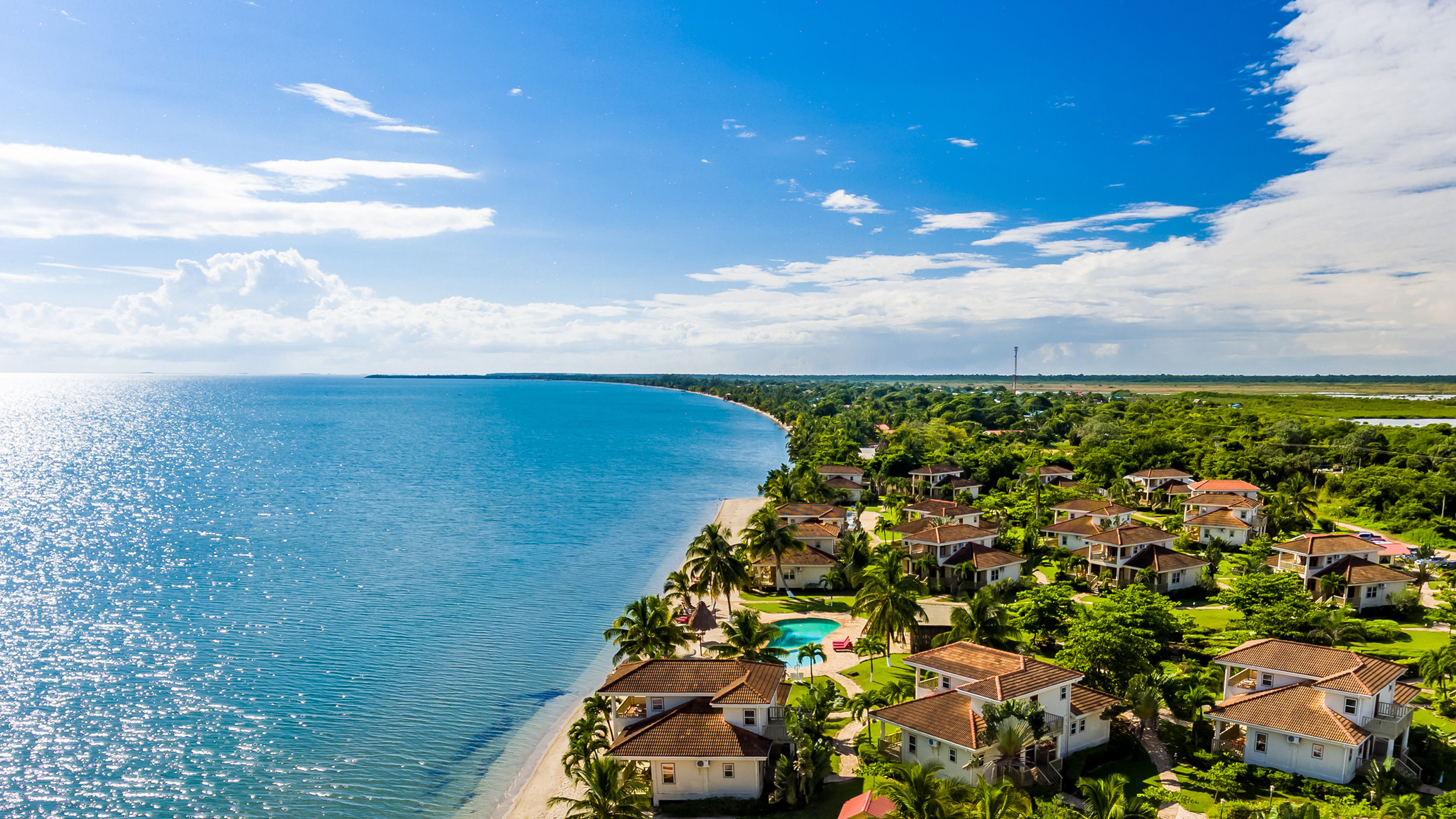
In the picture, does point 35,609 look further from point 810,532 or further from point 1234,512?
point 1234,512

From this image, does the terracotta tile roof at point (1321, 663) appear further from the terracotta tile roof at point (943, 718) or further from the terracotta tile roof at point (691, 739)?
the terracotta tile roof at point (691, 739)

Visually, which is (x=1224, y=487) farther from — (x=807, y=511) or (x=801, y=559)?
(x=801, y=559)

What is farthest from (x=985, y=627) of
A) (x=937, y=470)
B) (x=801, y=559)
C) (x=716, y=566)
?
(x=937, y=470)

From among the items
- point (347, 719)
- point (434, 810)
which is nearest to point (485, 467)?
point (347, 719)

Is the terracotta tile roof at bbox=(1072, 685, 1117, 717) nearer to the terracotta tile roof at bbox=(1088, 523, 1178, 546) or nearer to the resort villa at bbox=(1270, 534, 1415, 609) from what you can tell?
the terracotta tile roof at bbox=(1088, 523, 1178, 546)

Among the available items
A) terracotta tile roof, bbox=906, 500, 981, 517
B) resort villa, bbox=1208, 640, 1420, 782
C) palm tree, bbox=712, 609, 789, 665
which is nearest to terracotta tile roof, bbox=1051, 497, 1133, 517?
terracotta tile roof, bbox=906, 500, 981, 517

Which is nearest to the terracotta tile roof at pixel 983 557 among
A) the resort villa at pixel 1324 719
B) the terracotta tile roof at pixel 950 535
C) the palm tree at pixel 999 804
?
the terracotta tile roof at pixel 950 535
